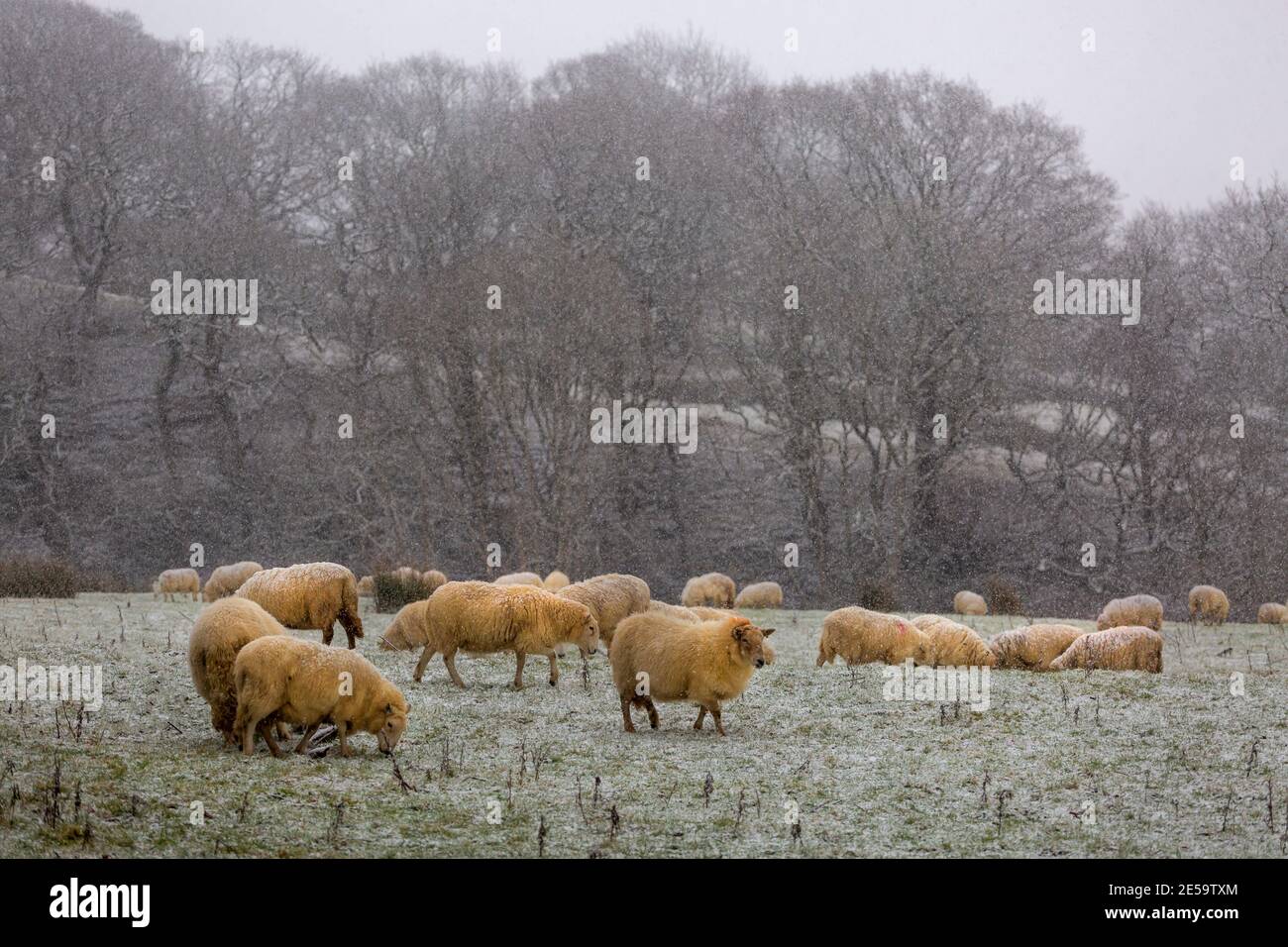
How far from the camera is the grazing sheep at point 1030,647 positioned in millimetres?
20328

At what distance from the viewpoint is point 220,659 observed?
13.1 m

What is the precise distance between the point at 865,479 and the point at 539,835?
3996 cm

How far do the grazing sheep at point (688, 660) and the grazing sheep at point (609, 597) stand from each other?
473cm

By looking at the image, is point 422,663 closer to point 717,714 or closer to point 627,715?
point 627,715

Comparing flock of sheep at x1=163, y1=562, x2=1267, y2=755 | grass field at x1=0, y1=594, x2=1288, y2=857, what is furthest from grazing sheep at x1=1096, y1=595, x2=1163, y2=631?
grass field at x1=0, y1=594, x2=1288, y2=857

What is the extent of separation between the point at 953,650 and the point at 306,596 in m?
8.61

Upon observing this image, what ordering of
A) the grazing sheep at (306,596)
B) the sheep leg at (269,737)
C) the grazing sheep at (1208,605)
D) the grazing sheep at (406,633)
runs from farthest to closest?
the grazing sheep at (1208,605)
the grazing sheep at (406,633)
the grazing sheep at (306,596)
the sheep leg at (269,737)

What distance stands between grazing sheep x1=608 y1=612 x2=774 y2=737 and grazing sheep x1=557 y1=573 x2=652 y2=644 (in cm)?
473

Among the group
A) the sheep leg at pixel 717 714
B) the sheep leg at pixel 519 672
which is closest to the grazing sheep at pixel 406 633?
the sheep leg at pixel 519 672

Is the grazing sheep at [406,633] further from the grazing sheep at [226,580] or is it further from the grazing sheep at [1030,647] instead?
the grazing sheep at [226,580]

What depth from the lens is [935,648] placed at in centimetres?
1967

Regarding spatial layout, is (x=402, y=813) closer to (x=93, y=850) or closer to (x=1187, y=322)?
(x=93, y=850)
